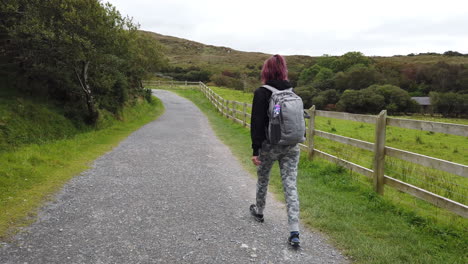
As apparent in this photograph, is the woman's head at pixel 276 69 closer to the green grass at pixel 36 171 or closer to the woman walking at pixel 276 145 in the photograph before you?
the woman walking at pixel 276 145

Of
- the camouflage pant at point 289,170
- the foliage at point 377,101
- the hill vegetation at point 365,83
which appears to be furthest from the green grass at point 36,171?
the foliage at point 377,101

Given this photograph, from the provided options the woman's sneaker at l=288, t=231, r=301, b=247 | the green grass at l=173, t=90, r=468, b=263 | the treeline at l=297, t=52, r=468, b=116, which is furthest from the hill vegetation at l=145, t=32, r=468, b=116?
the woman's sneaker at l=288, t=231, r=301, b=247

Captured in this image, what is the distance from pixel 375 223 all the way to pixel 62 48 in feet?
35.1

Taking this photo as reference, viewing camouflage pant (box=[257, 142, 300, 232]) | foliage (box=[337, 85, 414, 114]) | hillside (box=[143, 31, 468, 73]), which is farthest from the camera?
hillside (box=[143, 31, 468, 73])

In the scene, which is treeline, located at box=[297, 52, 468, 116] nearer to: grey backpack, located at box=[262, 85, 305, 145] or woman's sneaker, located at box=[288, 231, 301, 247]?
grey backpack, located at box=[262, 85, 305, 145]

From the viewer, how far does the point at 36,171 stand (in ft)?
19.8

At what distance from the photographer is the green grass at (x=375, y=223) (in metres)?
3.38

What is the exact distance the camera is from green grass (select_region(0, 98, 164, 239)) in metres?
4.22

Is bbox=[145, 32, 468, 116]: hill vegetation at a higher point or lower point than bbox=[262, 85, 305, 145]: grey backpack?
higher

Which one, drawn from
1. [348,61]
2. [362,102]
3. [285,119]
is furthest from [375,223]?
[348,61]

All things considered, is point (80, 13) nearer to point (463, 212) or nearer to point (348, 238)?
point (348, 238)

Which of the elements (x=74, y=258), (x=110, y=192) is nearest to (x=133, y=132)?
(x=110, y=192)

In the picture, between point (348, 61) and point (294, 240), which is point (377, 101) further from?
point (294, 240)

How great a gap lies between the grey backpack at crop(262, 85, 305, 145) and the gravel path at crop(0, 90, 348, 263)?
1.23 meters
